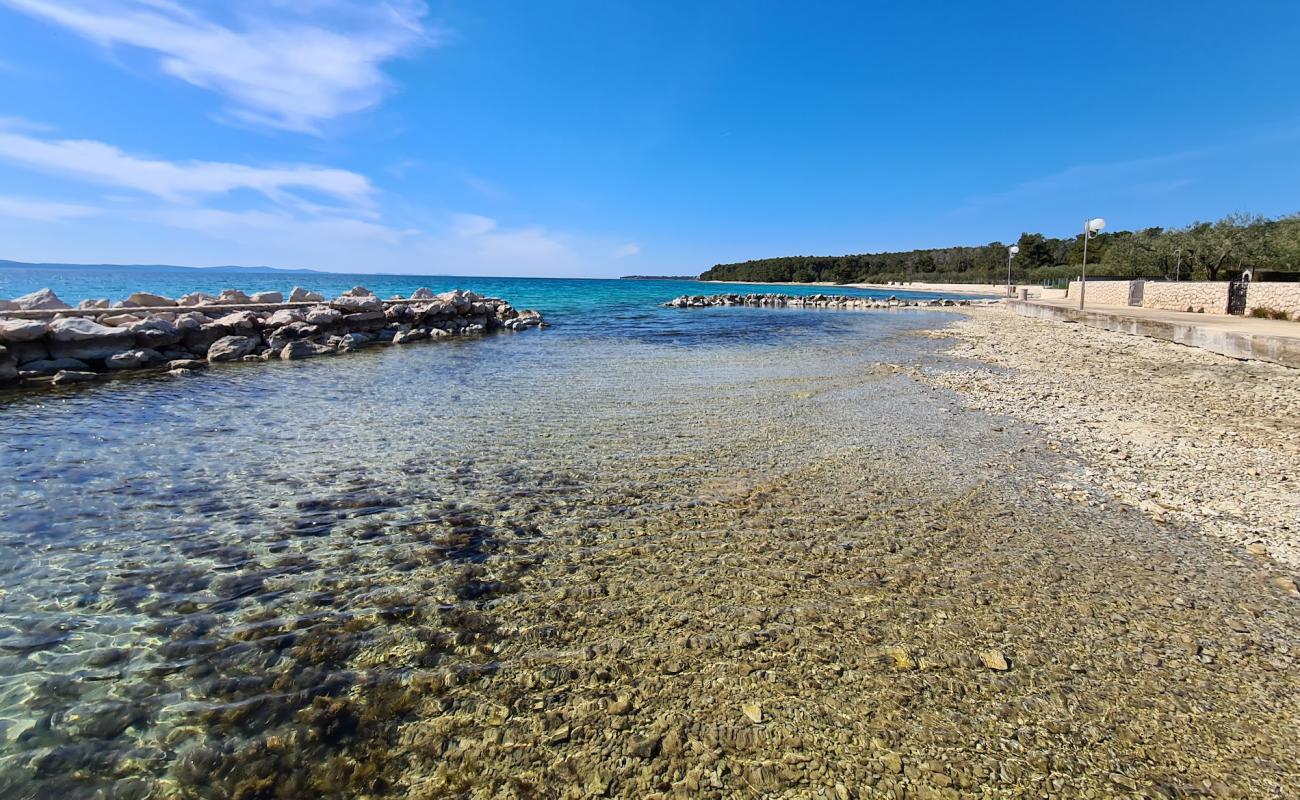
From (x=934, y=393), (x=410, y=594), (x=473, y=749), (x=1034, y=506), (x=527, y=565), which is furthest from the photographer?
(x=934, y=393)

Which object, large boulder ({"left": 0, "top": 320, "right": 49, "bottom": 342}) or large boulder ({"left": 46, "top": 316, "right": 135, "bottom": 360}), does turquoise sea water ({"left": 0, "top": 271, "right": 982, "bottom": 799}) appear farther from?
large boulder ({"left": 46, "top": 316, "right": 135, "bottom": 360})

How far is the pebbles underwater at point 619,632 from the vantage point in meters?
2.30

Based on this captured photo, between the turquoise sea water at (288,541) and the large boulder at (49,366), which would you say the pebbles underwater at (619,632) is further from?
the large boulder at (49,366)

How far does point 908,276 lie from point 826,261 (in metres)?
29.2

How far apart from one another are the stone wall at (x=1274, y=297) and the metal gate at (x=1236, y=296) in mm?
296

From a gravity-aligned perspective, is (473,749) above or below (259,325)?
below

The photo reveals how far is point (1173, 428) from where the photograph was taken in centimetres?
741

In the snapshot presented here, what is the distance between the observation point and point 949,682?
2.76 m

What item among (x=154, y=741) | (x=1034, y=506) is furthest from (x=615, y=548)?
(x=1034, y=506)

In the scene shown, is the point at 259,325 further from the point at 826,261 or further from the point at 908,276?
the point at 826,261

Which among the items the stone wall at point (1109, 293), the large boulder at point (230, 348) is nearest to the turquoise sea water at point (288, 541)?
the large boulder at point (230, 348)

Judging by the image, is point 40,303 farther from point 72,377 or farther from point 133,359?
point 72,377

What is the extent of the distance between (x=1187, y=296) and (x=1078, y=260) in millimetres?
95433

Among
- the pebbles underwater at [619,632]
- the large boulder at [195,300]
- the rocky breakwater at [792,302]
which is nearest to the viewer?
the pebbles underwater at [619,632]
